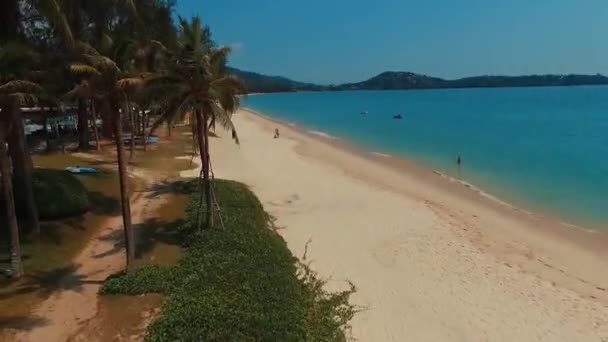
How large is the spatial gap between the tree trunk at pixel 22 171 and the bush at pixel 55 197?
1.31ft

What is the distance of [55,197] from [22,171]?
1.56 metres

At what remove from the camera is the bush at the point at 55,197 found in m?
18.7

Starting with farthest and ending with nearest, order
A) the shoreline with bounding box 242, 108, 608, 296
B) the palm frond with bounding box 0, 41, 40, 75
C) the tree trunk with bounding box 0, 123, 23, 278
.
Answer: the shoreline with bounding box 242, 108, 608, 296
the tree trunk with bounding box 0, 123, 23, 278
the palm frond with bounding box 0, 41, 40, 75

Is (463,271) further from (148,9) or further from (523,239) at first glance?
(148,9)

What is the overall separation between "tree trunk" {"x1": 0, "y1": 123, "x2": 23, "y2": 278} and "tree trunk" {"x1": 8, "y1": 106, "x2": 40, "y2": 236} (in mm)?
2819

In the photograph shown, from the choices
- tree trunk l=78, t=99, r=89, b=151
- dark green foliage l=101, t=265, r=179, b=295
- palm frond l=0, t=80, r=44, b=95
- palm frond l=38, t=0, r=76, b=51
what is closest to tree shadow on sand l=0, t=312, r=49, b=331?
dark green foliage l=101, t=265, r=179, b=295

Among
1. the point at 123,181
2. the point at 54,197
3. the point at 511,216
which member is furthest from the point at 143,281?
the point at 511,216

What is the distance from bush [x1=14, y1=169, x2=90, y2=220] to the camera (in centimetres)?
1867

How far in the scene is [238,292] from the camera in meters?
13.7

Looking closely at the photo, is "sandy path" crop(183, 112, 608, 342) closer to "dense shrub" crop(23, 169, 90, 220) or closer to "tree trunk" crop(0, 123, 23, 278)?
"dense shrub" crop(23, 169, 90, 220)

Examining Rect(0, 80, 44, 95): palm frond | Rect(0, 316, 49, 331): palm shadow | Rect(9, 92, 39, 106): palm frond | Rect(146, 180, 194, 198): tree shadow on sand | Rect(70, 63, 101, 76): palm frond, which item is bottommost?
Rect(0, 316, 49, 331): palm shadow

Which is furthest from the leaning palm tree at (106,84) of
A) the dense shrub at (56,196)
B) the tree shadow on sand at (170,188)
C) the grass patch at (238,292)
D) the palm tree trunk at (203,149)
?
the tree shadow on sand at (170,188)

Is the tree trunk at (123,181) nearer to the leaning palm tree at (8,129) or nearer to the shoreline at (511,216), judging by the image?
the leaning palm tree at (8,129)

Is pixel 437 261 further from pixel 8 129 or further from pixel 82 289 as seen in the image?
pixel 8 129
